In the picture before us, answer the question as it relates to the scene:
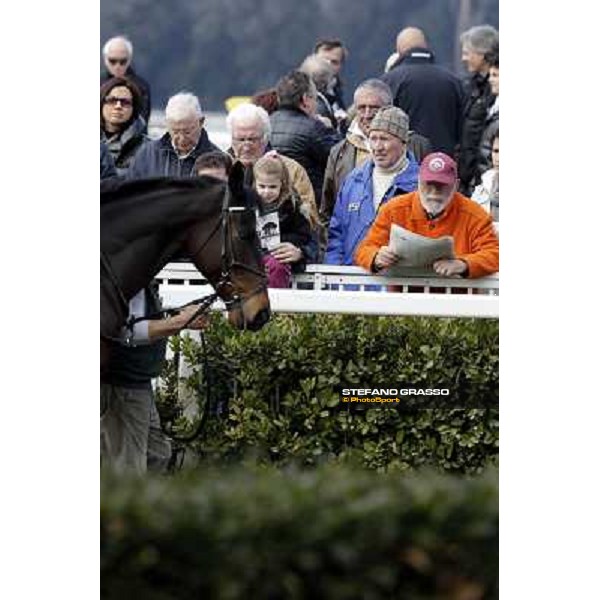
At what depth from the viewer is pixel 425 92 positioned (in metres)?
9.13

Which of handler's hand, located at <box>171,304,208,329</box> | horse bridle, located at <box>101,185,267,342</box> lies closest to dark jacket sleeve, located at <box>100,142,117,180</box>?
horse bridle, located at <box>101,185,267,342</box>

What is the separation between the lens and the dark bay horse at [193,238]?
7312 millimetres

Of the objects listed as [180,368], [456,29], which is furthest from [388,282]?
Answer: [456,29]

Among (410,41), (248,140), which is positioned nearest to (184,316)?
(248,140)

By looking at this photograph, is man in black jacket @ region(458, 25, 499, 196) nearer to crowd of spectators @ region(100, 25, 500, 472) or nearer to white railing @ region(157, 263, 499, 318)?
crowd of spectators @ region(100, 25, 500, 472)

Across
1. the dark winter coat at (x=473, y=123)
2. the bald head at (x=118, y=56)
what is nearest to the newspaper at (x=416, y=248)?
the dark winter coat at (x=473, y=123)

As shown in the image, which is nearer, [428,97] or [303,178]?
[303,178]

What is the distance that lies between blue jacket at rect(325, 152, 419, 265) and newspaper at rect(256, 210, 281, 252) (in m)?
0.28

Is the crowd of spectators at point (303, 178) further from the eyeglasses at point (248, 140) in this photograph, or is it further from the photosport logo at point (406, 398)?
the photosport logo at point (406, 398)

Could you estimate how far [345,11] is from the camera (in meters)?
9.02

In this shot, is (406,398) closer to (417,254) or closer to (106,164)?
(417,254)

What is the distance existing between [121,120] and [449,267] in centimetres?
131

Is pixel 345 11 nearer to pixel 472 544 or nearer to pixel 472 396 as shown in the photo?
pixel 472 396
